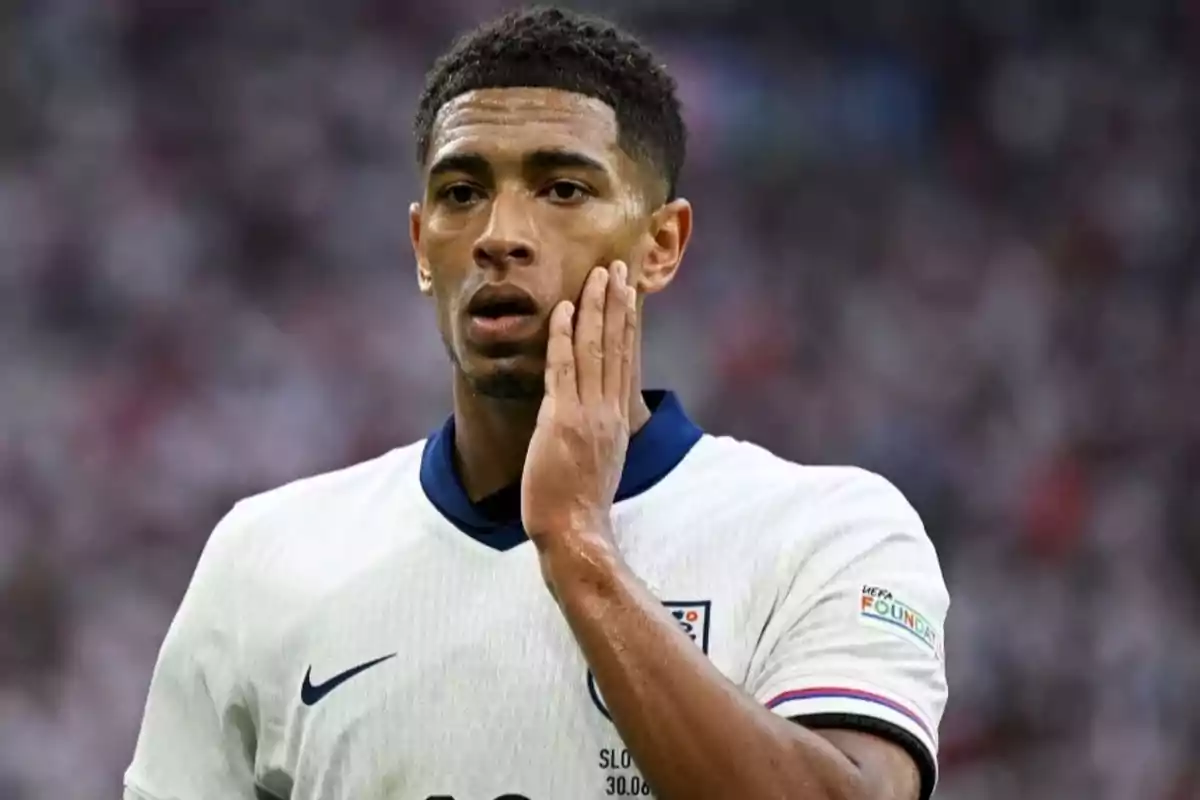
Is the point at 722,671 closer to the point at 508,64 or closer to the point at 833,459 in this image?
the point at 508,64

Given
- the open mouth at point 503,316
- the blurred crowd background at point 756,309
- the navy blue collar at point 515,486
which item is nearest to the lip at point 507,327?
the open mouth at point 503,316

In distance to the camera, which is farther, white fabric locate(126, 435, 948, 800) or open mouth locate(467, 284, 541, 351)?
open mouth locate(467, 284, 541, 351)

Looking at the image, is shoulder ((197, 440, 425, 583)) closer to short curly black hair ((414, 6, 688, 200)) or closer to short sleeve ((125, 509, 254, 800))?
short sleeve ((125, 509, 254, 800))

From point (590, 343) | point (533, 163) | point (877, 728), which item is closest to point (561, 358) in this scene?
point (590, 343)

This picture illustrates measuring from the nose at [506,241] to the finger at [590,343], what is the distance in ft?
0.30

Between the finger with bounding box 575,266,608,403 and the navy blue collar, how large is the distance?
16cm

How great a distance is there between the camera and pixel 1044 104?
7609mm

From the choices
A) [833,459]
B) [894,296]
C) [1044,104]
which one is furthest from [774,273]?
[1044,104]

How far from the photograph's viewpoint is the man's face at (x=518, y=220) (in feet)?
7.66

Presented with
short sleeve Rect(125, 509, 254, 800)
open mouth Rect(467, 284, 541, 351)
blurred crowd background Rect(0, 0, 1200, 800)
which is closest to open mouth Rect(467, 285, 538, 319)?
open mouth Rect(467, 284, 541, 351)

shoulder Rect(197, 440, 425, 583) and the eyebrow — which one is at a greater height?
the eyebrow

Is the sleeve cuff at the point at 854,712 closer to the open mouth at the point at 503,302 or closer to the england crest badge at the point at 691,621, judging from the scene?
the england crest badge at the point at 691,621

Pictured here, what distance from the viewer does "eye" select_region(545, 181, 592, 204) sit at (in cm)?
239

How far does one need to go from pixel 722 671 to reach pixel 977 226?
215 inches
